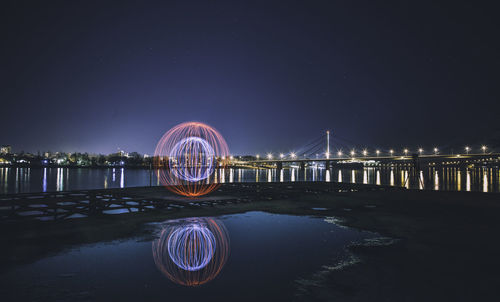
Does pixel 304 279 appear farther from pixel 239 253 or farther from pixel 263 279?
pixel 239 253

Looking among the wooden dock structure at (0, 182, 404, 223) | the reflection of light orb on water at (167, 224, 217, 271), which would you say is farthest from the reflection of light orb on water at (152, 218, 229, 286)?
the wooden dock structure at (0, 182, 404, 223)

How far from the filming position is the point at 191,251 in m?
9.39

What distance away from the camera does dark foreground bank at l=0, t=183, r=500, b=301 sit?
6578mm

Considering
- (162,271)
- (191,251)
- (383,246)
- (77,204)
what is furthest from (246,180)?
(162,271)

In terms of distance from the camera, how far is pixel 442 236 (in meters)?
11.2

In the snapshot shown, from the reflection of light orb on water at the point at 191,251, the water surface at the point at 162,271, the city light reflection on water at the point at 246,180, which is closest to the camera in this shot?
the water surface at the point at 162,271

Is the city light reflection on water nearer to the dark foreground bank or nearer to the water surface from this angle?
the dark foreground bank

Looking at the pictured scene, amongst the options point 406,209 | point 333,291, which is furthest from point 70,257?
point 406,209

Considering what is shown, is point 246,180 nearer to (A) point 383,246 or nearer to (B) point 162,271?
(A) point 383,246

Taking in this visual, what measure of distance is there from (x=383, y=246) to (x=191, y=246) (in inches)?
232

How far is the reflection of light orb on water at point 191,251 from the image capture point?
7.51 meters

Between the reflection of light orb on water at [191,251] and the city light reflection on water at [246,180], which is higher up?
the reflection of light orb on water at [191,251]

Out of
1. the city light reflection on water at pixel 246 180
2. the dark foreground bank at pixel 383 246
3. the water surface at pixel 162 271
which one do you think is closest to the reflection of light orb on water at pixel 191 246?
the water surface at pixel 162 271

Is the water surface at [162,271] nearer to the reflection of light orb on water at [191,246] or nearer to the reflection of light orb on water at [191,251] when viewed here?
the reflection of light orb on water at [191,251]
